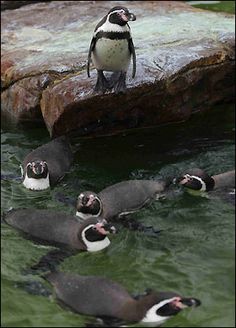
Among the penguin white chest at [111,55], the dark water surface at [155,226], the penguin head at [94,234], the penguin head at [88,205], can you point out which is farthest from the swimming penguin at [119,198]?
the penguin white chest at [111,55]

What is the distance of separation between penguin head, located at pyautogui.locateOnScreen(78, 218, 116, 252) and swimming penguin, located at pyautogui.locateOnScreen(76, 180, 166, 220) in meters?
0.31

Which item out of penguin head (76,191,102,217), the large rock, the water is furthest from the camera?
the large rock

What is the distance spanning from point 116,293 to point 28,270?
849 millimetres

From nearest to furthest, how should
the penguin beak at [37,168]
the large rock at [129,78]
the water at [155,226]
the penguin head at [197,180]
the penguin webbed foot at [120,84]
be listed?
the water at [155,226]
the penguin head at [197,180]
the penguin beak at [37,168]
the penguin webbed foot at [120,84]
the large rock at [129,78]

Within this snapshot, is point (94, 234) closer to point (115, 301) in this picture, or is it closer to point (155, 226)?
point (155, 226)

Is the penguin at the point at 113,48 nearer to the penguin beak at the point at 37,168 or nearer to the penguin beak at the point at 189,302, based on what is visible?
the penguin beak at the point at 37,168

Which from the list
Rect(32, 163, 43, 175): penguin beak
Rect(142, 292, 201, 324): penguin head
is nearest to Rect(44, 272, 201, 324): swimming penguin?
Rect(142, 292, 201, 324): penguin head

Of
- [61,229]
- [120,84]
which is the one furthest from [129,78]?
[61,229]

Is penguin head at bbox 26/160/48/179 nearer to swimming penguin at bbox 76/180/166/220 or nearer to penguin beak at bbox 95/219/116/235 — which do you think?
swimming penguin at bbox 76/180/166/220

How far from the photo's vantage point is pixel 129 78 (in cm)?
690

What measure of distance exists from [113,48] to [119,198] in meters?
1.54

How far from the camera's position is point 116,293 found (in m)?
4.50

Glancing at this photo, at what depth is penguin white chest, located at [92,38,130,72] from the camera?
21.8 ft

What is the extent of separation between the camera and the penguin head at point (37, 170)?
6277mm
